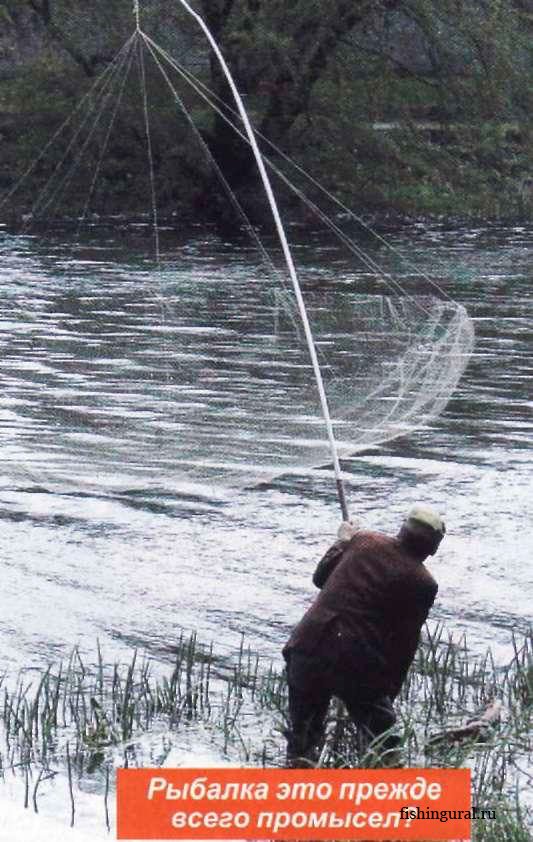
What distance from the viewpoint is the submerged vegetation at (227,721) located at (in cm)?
799

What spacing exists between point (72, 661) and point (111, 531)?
10.2 ft

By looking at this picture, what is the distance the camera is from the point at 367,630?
25.5ft

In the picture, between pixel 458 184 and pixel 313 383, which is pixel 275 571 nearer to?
pixel 313 383

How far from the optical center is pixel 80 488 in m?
13.8

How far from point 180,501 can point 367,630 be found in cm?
627

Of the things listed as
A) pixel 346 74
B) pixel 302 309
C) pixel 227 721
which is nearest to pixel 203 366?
pixel 302 309

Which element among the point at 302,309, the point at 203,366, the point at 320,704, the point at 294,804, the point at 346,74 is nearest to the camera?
the point at 294,804

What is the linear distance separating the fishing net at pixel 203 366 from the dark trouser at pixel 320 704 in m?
4.93

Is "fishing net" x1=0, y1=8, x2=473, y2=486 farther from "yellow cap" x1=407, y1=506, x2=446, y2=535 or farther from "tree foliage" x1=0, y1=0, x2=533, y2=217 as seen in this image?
"tree foliage" x1=0, y1=0, x2=533, y2=217

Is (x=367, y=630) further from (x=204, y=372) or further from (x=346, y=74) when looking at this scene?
(x=346, y=74)

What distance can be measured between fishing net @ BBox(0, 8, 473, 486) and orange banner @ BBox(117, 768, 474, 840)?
5.55 m

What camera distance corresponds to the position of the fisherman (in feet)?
25.4

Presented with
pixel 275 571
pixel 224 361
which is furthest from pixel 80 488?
pixel 224 361

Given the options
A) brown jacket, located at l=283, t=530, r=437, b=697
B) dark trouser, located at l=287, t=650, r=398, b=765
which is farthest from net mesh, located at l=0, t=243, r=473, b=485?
brown jacket, located at l=283, t=530, r=437, b=697
